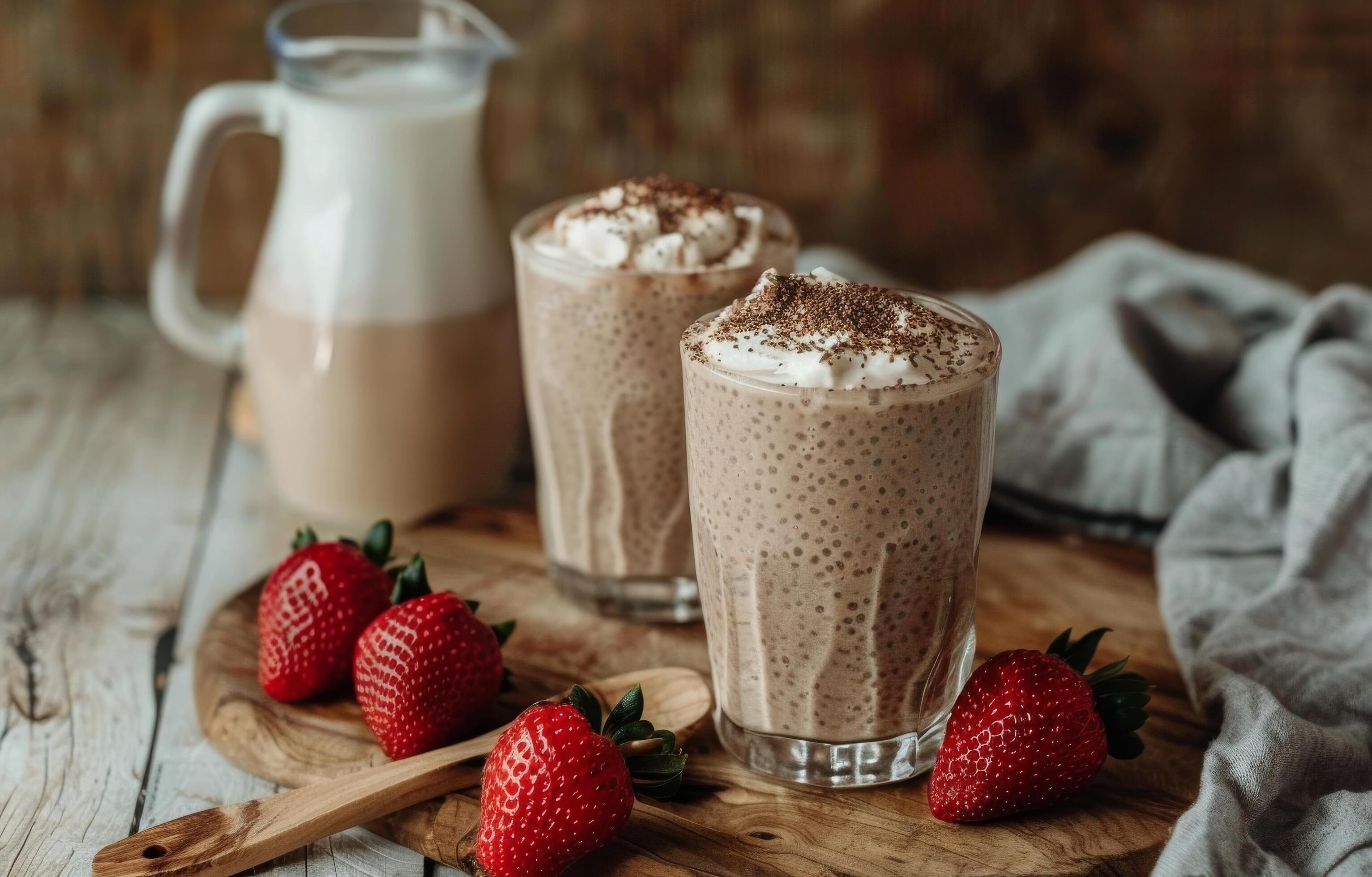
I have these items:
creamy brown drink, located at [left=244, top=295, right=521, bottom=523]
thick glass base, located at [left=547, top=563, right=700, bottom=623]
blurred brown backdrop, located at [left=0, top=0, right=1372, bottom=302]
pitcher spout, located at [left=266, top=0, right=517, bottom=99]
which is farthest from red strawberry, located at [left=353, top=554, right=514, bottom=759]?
blurred brown backdrop, located at [left=0, top=0, right=1372, bottom=302]

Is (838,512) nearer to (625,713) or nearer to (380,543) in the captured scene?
(625,713)

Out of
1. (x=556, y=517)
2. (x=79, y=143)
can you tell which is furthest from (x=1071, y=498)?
(x=79, y=143)

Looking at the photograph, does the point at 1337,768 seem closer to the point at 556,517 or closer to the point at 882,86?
the point at 556,517

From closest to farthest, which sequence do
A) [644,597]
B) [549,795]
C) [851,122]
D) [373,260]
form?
1. [549,795]
2. [644,597]
3. [373,260]
4. [851,122]

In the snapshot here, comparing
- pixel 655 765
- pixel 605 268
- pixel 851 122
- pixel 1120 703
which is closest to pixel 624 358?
pixel 605 268

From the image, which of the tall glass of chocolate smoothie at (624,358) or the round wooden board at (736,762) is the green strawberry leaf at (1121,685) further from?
the tall glass of chocolate smoothie at (624,358)

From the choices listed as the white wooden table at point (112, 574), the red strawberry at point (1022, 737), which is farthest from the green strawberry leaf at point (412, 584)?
the red strawberry at point (1022, 737)
